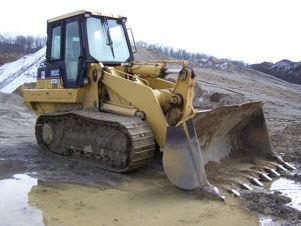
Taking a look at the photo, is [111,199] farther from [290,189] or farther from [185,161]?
[290,189]

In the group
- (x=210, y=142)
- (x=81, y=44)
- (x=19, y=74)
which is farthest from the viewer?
(x=19, y=74)

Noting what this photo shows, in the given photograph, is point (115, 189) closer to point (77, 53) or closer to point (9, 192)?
point (9, 192)

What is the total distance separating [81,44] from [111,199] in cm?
325

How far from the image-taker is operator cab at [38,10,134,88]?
859 centimetres

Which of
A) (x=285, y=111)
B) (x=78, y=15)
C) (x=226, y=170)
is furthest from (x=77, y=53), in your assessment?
(x=285, y=111)

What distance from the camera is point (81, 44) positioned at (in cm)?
855

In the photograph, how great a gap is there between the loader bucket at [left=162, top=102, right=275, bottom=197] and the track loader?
0.01 metres

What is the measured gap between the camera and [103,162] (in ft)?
26.0

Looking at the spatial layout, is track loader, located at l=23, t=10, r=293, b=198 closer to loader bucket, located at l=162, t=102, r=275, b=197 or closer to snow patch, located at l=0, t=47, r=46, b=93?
loader bucket, located at l=162, t=102, r=275, b=197

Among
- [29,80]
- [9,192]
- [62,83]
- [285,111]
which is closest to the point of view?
[9,192]

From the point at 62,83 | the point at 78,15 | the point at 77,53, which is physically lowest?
the point at 62,83

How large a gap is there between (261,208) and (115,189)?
6.91ft

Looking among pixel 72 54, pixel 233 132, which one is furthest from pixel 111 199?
pixel 72 54

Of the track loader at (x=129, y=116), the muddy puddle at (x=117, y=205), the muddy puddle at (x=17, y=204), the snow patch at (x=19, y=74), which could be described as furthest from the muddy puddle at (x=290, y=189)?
the snow patch at (x=19, y=74)
